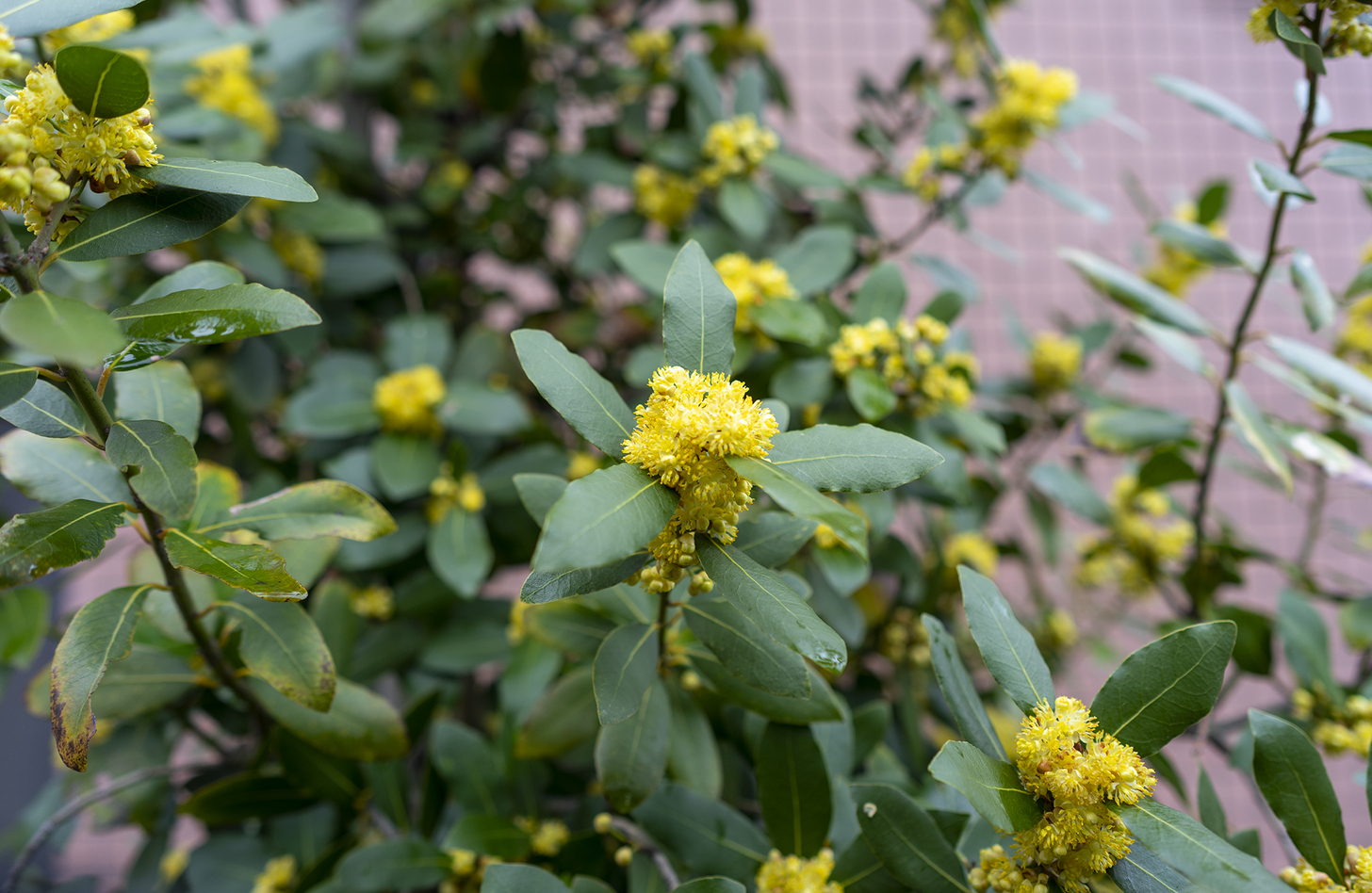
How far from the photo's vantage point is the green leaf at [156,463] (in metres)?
0.53

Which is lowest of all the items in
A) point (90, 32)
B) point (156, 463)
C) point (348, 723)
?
point (348, 723)

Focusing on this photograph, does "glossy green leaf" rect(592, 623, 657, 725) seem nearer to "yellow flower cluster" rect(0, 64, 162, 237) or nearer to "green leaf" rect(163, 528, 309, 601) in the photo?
"green leaf" rect(163, 528, 309, 601)

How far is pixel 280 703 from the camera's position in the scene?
80 centimetres

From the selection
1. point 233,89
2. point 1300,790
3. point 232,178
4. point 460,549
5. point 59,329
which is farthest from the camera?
point 233,89

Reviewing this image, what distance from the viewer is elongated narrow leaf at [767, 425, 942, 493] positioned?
1.73 ft

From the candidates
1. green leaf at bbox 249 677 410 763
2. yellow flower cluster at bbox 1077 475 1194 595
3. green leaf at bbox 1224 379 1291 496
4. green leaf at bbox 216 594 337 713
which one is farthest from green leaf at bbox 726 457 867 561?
yellow flower cluster at bbox 1077 475 1194 595

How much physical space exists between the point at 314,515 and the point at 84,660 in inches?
7.7

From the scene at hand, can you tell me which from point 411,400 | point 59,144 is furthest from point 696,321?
point 411,400

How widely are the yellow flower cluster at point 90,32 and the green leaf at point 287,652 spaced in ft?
2.33

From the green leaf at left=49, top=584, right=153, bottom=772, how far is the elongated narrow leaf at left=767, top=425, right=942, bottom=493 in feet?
1.77

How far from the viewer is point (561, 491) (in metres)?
0.69

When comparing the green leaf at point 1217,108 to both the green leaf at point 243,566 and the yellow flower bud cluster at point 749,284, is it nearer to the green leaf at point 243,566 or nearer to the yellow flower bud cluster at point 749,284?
the yellow flower bud cluster at point 749,284

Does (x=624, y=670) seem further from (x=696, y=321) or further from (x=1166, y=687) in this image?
(x=1166, y=687)

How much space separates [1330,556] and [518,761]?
2412 millimetres
